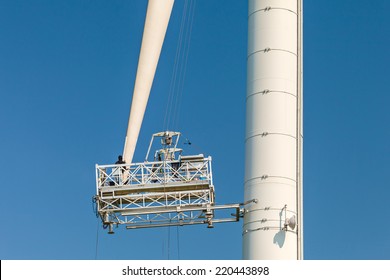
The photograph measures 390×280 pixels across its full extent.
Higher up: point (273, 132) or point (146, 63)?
point (146, 63)

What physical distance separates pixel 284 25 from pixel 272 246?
44.8 ft

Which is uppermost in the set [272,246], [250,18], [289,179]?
[250,18]

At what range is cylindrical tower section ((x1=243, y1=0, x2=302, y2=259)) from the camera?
57.7 meters

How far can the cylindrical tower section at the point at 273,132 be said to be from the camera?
5766 cm

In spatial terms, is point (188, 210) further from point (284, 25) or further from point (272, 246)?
point (284, 25)

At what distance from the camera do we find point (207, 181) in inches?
2420

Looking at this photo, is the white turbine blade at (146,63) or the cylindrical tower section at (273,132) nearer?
the cylindrical tower section at (273,132)

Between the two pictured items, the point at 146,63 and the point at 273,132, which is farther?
the point at 146,63

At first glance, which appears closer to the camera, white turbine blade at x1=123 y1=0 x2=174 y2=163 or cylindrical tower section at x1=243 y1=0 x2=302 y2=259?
cylindrical tower section at x1=243 y1=0 x2=302 y2=259

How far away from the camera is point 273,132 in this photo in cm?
5916
